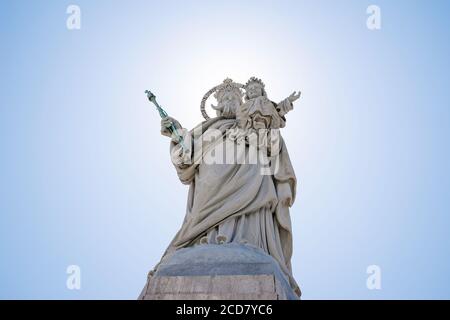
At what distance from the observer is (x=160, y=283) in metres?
8.45

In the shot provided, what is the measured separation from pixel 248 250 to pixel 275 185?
2.32m

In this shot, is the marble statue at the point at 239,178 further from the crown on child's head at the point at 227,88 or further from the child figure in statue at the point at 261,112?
the crown on child's head at the point at 227,88

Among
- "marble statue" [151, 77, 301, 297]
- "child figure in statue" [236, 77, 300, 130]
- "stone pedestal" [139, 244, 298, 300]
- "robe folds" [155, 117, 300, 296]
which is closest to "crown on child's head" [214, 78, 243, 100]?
"marble statue" [151, 77, 301, 297]

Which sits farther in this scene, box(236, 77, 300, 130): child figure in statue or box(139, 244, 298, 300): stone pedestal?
box(236, 77, 300, 130): child figure in statue

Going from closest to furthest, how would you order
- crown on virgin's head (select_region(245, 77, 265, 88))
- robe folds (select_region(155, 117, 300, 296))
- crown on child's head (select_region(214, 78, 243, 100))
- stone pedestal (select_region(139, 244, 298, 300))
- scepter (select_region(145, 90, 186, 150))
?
stone pedestal (select_region(139, 244, 298, 300)) → robe folds (select_region(155, 117, 300, 296)) → scepter (select_region(145, 90, 186, 150)) → crown on virgin's head (select_region(245, 77, 265, 88)) → crown on child's head (select_region(214, 78, 243, 100))

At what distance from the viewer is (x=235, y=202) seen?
35.3ft

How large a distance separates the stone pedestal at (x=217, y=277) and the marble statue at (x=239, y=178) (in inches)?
33.1

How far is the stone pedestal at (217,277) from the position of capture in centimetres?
818

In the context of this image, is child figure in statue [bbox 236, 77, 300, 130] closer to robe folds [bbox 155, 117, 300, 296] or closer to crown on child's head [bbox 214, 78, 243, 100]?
robe folds [bbox 155, 117, 300, 296]

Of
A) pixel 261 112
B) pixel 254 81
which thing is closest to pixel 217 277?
pixel 261 112

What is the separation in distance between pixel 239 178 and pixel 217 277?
2.85 metres

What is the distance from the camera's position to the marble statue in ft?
34.6

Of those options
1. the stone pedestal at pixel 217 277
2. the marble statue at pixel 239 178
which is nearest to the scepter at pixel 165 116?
the marble statue at pixel 239 178

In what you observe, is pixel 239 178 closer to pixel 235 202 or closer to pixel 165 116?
pixel 235 202
